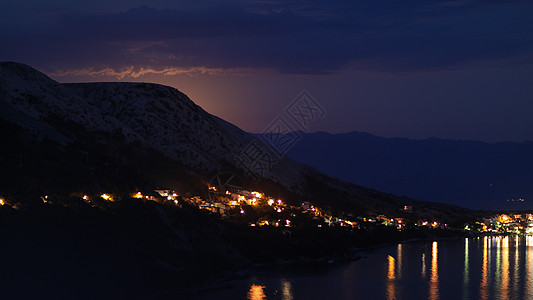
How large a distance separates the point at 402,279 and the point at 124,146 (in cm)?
3413

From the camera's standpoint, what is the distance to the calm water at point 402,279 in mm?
46781

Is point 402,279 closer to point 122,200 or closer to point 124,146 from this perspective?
point 122,200

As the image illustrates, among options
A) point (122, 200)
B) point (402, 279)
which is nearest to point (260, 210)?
point (402, 279)

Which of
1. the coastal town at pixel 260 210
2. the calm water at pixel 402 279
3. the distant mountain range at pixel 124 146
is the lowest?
the calm water at pixel 402 279

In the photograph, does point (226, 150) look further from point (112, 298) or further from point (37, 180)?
point (112, 298)

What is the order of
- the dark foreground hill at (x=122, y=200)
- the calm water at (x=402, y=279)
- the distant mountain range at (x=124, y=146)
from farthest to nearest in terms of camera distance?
1. the distant mountain range at (x=124, y=146)
2. the calm water at (x=402, y=279)
3. the dark foreground hill at (x=122, y=200)

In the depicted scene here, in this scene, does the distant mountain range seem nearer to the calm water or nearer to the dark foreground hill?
the dark foreground hill

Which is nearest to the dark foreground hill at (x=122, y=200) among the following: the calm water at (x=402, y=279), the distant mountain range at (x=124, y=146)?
the distant mountain range at (x=124, y=146)

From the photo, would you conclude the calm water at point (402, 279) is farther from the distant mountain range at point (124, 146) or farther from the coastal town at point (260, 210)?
the distant mountain range at point (124, 146)

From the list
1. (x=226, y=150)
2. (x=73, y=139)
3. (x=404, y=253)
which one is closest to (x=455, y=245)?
(x=404, y=253)

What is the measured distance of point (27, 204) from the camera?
39938 mm

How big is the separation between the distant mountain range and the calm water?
51.6 ft

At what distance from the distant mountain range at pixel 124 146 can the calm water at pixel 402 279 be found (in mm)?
15735


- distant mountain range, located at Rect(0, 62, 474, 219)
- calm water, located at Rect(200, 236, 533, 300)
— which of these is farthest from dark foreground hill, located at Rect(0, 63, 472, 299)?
calm water, located at Rect(200, 236, 533, 300)
